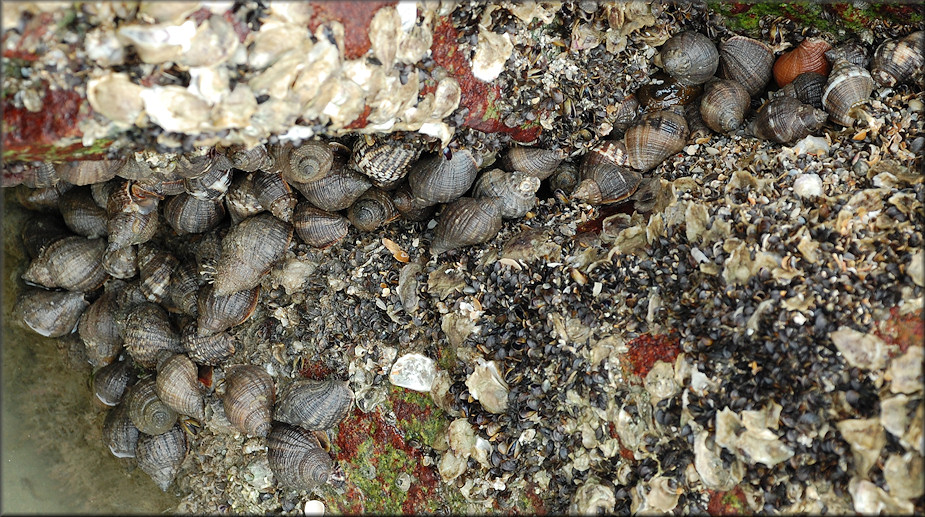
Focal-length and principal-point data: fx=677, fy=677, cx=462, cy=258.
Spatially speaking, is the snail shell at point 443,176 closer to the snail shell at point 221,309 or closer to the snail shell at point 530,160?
the snail shell at point 530,160

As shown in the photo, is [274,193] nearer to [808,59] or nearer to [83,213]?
[83,213]

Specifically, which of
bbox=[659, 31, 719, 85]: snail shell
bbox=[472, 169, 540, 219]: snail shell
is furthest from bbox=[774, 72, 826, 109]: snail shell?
bbox=[472, 169, 540, 219]: snail shell

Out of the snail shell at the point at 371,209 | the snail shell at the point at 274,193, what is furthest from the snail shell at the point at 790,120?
the snail shell at the point at 274,193

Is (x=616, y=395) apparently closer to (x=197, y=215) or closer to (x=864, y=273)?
(x=864, y=273)

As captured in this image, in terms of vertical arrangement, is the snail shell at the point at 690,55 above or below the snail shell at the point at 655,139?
above

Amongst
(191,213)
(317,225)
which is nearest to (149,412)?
(191,213)

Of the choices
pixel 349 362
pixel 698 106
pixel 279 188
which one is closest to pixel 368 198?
pixel 279 188
